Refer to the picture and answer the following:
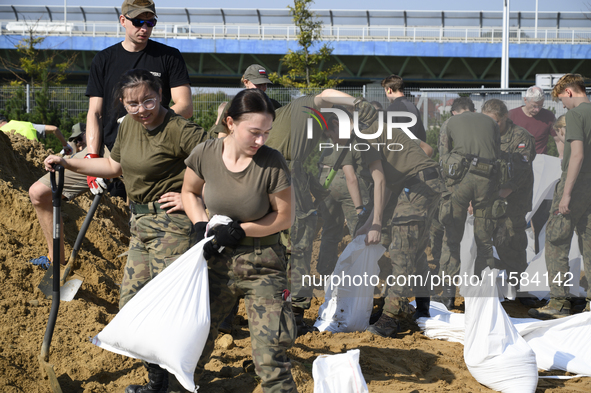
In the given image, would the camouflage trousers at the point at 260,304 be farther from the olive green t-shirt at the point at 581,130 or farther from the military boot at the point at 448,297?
the olive green t-shirt at the point at 581,130

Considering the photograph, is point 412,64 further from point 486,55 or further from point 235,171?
point 235,171

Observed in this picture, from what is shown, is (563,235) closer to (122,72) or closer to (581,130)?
(581,130)

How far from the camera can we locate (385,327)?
14.5ft

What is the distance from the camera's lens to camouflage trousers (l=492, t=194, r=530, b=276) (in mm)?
4531

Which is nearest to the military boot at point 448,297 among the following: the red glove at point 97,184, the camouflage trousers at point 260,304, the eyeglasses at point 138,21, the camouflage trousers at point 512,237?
the camouflage trousers at point 512,237

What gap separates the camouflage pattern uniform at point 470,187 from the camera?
175 inches

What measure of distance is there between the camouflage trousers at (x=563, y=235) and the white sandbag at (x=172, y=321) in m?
3.43

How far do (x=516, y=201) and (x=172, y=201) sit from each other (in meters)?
3.00

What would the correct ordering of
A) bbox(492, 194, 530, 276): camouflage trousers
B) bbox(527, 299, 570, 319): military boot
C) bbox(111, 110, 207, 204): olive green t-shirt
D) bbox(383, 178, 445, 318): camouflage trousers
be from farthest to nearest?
1. bbox(527, 299, 570, 319): military boot
2. bbox(492, 194, 530, 276): camouflage trousers
3. bbox(383, 178, 445, 318): camouflage trousers
4. bbox(111, 110, 207, 204): olive green t-shirt

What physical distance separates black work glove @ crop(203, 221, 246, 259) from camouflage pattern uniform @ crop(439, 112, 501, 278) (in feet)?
8.06

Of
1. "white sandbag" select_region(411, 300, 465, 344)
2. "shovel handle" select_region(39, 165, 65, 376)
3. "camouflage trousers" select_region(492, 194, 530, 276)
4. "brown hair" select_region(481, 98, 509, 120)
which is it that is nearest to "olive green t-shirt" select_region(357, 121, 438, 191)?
"brown hair" select_region(481, 98, 509, 120)

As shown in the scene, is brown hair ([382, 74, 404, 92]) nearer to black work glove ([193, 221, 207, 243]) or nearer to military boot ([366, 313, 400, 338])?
military boot ([366, 313, 400, 338])

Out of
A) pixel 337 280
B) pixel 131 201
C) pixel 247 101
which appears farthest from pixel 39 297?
pixel 247 101

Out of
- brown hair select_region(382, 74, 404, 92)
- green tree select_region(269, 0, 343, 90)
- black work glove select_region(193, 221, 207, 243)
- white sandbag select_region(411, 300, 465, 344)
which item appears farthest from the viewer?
green tree select_region(269, 0, 343, 90)
